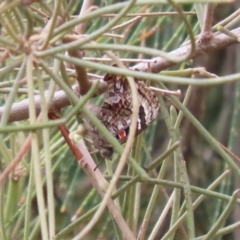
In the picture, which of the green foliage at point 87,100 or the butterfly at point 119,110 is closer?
the green foliage at point 87,100

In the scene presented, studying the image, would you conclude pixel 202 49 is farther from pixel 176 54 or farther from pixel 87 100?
pixel 87 100

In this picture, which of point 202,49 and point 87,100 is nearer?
point 87,100

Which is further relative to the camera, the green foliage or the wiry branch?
the wiry branch

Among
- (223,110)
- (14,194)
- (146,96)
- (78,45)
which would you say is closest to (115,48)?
(78,45)

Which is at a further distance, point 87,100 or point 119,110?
point 119,110

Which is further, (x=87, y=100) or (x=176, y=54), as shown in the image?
(x=176, y=54)

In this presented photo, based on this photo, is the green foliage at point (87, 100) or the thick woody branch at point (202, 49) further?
the thick woody branch at point (202, 49)

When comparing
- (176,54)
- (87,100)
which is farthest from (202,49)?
(87,100)

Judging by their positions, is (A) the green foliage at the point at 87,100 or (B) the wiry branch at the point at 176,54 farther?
(B) the wiry branch at the point at 176,54

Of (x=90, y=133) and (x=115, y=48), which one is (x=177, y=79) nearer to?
(x=115, y=48)
